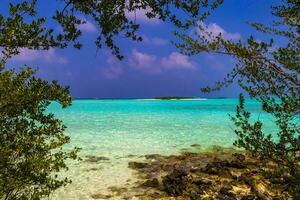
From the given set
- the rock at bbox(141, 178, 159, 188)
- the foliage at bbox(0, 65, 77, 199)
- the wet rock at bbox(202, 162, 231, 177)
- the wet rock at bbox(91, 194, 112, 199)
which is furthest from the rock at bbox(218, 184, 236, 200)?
the foliage at bbox(0, 65, 77, 199)

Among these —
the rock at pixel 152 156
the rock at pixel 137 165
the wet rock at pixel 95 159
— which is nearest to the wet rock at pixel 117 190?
the rock at pixel 137 165

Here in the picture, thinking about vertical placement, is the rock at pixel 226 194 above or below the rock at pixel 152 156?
above

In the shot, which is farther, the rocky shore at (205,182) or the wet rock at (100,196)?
the wet rock at (100,196)

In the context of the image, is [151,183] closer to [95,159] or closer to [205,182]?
[205,182]

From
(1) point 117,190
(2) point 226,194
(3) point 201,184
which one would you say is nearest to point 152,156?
(1) point 117,190

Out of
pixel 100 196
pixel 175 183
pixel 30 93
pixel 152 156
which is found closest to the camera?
pixel 30 93

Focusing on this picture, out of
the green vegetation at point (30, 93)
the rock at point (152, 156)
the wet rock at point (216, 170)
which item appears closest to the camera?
the green vegetation at point (30, 93)

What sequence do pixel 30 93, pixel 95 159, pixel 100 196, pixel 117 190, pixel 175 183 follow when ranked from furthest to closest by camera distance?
1. pixel 95 159
2. pixel 117 190
3. pixel 175 183
4. pixel 100 196
5. pixel 30 93

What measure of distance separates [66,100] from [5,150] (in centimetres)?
114

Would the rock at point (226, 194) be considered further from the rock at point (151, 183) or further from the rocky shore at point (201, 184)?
the rock at point (151, 183)

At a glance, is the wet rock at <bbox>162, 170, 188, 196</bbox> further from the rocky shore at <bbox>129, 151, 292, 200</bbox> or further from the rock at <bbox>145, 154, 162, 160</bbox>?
the rock at <bbox>145, 154, 162, 160</bbox>

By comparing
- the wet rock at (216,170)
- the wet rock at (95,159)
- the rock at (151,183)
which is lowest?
the wet rock at (95,159)

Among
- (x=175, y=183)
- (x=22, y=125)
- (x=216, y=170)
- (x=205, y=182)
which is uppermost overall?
(x=22, y=125)

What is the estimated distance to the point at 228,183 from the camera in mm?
13750
